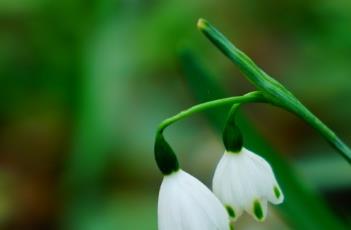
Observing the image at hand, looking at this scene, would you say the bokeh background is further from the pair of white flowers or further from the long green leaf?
the pair of white flowers

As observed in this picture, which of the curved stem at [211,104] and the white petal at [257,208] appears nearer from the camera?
the curved stem at [211,104]

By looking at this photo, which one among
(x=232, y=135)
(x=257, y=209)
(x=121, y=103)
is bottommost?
(x=257, y=209)

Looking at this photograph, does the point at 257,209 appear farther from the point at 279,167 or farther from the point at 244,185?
the point at 279,167

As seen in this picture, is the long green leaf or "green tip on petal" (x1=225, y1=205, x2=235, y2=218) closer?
"green tip on petal" (x1=225, y1=205, x2=235, y2=218)

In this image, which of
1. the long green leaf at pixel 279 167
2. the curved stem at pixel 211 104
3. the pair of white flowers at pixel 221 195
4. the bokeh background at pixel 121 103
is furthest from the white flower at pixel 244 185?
the bokeh background at pixel 121 103

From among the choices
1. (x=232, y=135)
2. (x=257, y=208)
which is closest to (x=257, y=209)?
(x=257, y=208)

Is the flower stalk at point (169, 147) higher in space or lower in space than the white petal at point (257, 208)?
higher

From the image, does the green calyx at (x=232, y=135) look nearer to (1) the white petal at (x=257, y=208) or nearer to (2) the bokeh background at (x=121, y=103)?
(1) the white petal at (x=257, y=208)

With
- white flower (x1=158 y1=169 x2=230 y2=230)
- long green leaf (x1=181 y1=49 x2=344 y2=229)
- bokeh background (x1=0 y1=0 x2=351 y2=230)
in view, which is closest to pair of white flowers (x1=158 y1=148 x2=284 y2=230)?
white flower (x1=158 y1=169 x2=230 y2=230)
